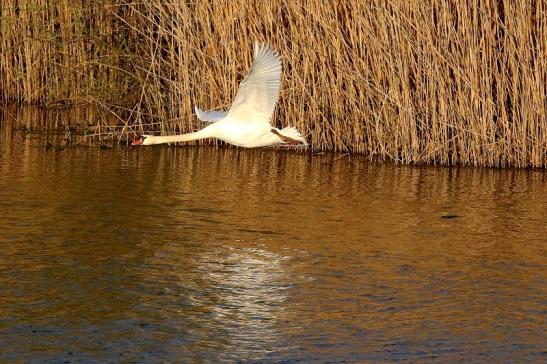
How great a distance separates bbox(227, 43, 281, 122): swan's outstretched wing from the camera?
7.54 m

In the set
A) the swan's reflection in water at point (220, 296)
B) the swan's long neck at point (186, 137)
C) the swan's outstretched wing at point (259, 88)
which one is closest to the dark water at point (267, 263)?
the swan's reflection in water at point (220, 296)

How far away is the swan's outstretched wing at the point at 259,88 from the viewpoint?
7.54 metres

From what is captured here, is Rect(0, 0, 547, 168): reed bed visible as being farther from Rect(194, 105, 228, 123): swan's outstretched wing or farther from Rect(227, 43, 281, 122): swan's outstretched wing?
Rect(227, 43, 281, 122): swan's outstretched wing

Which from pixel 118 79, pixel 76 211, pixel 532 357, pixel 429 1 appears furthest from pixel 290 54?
pixel 532 357

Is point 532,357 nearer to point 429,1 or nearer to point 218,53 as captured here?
point 429,1

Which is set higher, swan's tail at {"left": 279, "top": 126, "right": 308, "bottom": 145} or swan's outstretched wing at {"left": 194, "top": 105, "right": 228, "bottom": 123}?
swan's outstretched wing at {"left": 194, "top": 105, "right": 228, "bottom": 123}

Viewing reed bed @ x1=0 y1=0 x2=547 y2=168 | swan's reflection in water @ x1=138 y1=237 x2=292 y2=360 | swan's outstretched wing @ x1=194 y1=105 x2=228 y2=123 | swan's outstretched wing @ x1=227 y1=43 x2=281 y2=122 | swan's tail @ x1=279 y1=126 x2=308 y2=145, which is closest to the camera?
swan's reflection in water @ x1=138 y1=237 x2=292 y2=360

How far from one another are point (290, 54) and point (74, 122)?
311 centimetres

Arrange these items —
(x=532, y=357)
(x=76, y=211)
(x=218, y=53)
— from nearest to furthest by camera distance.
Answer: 1. (x=532, y=357)
2. (x=76, y=211)
3. (x=218, y=53)

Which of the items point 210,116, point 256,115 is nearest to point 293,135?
point 256,115

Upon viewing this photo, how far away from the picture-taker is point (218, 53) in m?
11.1

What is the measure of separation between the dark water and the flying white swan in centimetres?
50

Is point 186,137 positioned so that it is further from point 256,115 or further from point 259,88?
point 259,88

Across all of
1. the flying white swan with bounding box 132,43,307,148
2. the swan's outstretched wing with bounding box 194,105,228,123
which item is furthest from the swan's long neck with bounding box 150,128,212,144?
the swan's outstretched wing with bounding box 194,105,228,123
